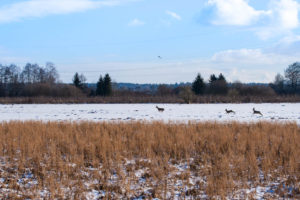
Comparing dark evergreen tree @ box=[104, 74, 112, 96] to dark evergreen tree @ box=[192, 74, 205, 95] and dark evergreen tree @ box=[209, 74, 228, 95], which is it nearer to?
dark evergreen tree @ box=[192, 74, 205, 95]

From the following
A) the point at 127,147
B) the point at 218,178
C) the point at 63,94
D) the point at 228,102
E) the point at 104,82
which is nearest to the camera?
the point at 218,178

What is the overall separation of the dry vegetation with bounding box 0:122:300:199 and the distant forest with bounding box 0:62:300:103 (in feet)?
80.3

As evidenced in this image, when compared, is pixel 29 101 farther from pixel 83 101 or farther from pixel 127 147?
pixel 127 147

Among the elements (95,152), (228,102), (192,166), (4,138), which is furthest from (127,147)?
(228,102)

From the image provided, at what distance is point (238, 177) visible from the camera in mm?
5676

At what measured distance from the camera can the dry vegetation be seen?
16.6 feet

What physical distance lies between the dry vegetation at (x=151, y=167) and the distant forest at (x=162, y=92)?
80.3 feet

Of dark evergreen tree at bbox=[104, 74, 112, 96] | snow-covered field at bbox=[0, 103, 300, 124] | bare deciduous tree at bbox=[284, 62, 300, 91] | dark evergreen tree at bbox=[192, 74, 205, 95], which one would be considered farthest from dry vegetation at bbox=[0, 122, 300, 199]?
bare deciduous tree at bbox=[284, 62, 300, 91]

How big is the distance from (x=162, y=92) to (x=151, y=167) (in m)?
52.6

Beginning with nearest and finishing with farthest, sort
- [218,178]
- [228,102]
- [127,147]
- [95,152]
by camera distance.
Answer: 1. [218,178]
2. [95,152]
3. [127,147]
4. [228,102]

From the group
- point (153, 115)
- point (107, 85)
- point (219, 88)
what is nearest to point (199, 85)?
point (219, 88)

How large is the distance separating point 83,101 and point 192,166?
29659mm

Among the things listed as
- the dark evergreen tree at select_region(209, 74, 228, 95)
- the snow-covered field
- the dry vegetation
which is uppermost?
the dark evergreen tree at select_region(209, 74, 228, 95)

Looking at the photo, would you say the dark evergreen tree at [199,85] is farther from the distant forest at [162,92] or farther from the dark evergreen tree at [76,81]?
the dark evergreen tree at [76,81]
